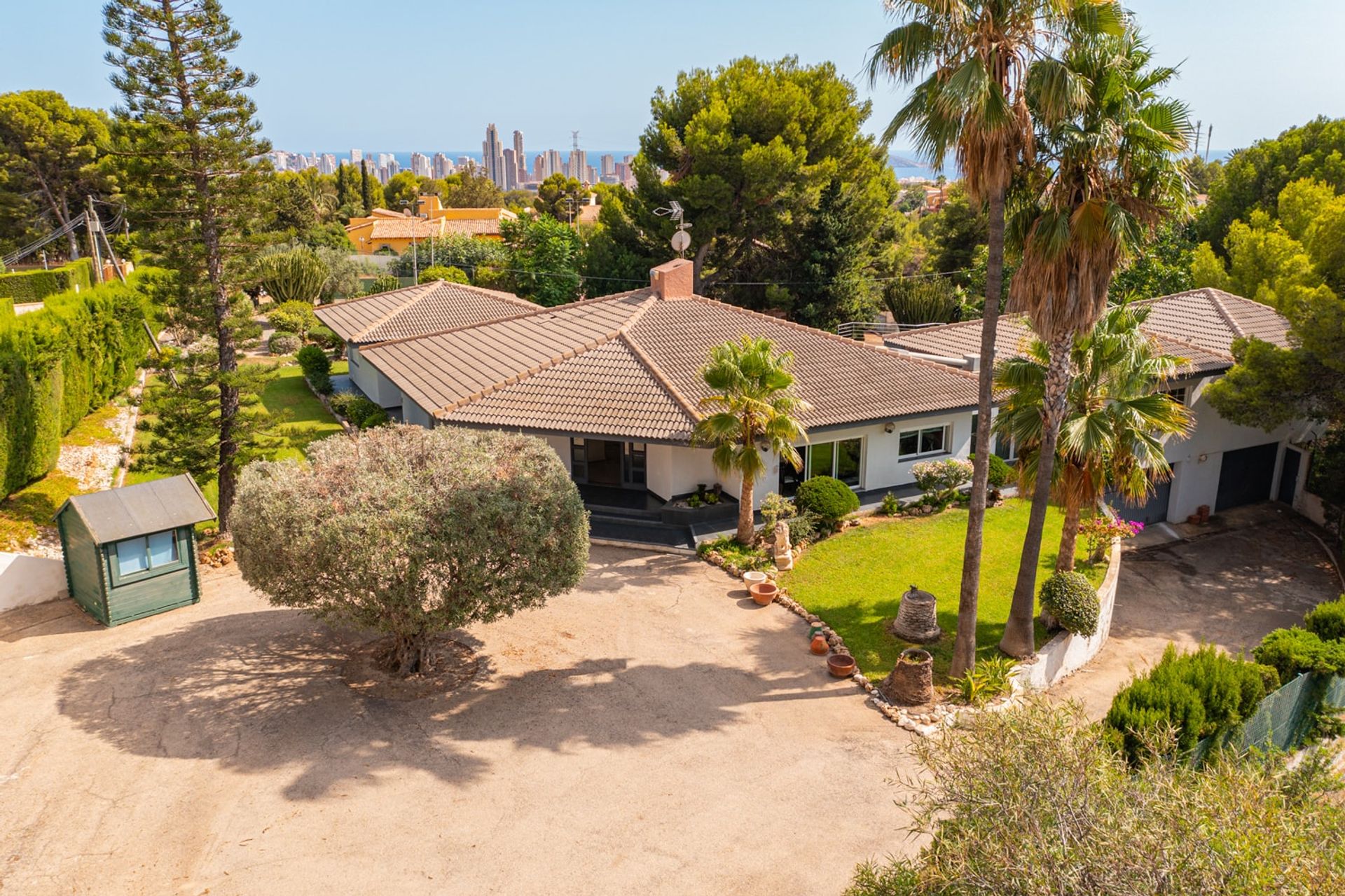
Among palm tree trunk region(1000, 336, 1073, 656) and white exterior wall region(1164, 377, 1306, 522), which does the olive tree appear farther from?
white exterior wall region(1164, 377, 1306, 522)

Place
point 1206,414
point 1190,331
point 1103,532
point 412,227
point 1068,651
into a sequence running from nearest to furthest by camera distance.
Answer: point 1068,651, point 1103,532, point 1206,414, point 1190,331, point 412,227

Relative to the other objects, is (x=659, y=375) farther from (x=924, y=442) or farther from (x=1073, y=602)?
(x=1073, y=602)

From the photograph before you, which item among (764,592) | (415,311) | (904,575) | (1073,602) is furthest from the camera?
(415,311)

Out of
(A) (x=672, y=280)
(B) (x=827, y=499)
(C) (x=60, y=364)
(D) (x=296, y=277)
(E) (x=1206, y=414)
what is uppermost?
(A) (x=672, y=280)

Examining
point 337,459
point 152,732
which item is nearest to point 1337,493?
point 337,459

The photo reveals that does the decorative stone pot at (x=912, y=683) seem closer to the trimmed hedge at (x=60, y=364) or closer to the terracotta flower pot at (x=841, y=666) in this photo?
the terracotta flower pot at (x=841, y=666)

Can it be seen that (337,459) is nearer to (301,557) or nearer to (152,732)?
(301,557)

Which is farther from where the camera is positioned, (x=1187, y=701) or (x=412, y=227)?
(x=412, y=227)

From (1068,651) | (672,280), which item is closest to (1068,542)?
(1068,651)
